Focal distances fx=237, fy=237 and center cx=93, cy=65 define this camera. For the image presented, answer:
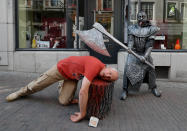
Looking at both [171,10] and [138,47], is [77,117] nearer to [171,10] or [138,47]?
[138,47]

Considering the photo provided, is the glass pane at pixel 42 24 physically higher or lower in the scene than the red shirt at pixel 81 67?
higher

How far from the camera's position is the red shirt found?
3691mm

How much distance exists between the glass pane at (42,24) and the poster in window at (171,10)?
368 centimetres

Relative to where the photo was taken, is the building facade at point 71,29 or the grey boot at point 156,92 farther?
the building facade at point 71,29

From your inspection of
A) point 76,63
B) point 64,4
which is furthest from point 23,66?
point 76,63

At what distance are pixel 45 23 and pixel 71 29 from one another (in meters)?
1.04

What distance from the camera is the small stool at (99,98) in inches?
153

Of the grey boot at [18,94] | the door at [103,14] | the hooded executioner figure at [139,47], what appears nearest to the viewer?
the grey boot at [18,94]

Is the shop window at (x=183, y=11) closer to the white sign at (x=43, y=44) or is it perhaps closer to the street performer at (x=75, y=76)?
the white sign at (x=43, y=44)

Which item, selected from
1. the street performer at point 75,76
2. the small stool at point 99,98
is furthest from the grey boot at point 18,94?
the small stool at point 99,98

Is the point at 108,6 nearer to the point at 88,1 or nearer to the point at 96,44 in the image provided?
the point at 88,1

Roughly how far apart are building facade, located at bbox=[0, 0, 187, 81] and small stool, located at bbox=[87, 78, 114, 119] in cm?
414

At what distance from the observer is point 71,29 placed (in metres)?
8.77

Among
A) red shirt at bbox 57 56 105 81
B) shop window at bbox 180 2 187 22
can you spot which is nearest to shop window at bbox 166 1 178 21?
shop window at bbox 180 2 187 22
